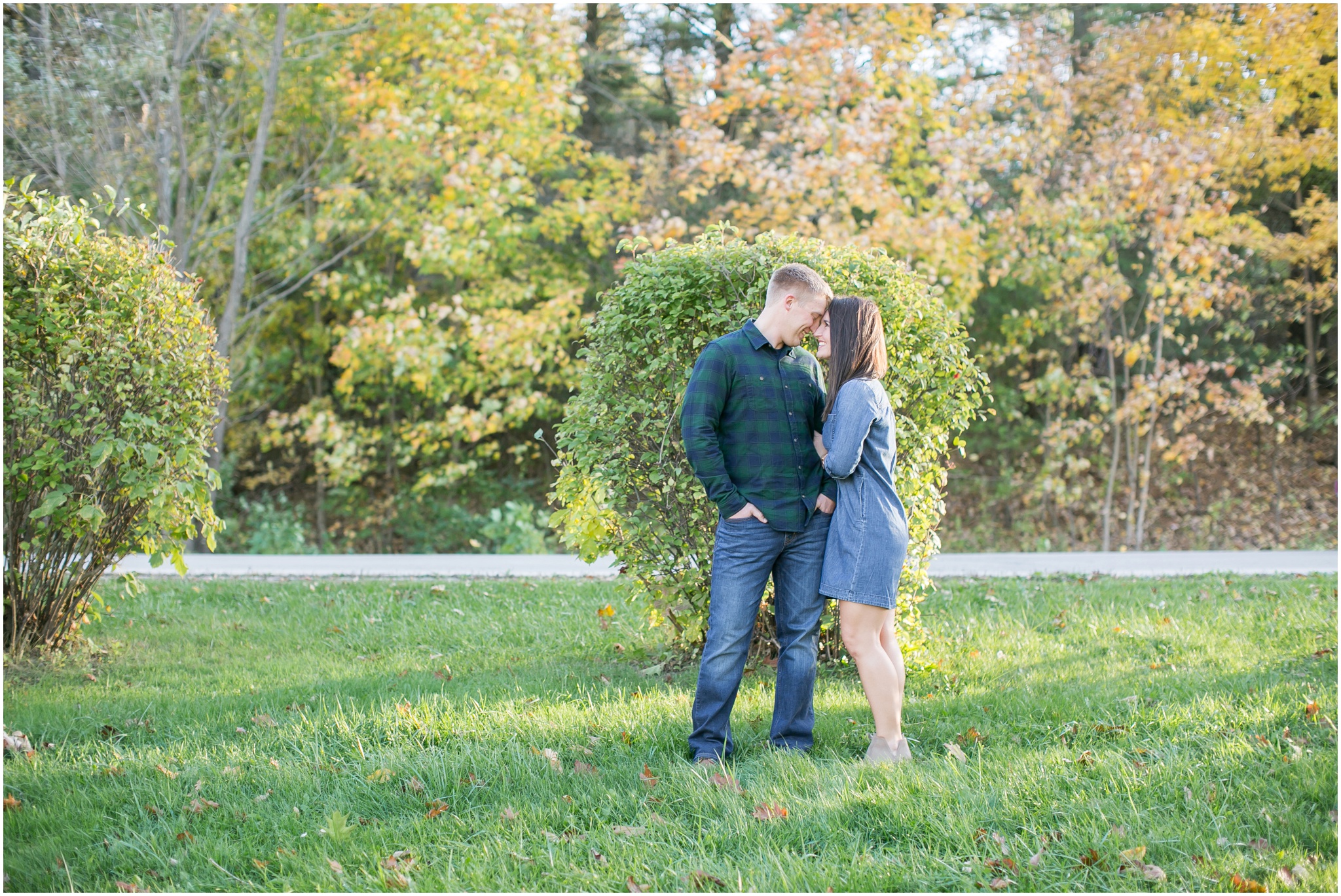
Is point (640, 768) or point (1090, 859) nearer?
point (1090, 859)

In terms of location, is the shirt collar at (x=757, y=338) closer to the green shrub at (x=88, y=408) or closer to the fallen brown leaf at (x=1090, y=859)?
the fallen brown leaf at (x=1090, y=859)

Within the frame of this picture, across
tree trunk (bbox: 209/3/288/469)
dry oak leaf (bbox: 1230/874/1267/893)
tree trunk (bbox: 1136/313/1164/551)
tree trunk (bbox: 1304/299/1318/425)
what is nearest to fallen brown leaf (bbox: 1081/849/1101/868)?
dry oak leaf (bbox: 1230/874/1267/893)

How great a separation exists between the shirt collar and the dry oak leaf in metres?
2.31

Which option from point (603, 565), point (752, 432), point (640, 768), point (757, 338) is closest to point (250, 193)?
point (603, 565)

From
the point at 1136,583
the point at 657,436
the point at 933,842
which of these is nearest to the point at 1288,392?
the point at 1136,583

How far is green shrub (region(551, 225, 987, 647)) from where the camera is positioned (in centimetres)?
477

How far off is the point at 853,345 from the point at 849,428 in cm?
34

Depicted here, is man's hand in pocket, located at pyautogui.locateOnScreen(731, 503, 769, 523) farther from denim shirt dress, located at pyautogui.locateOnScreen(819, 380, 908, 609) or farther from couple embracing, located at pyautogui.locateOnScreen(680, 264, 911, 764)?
denim shirt dress, located at pyautogui.locateOnScreen(819, 380, 908, 609)

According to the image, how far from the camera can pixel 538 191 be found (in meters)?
12.2

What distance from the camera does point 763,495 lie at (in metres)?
3.86

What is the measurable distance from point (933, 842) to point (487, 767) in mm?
1655

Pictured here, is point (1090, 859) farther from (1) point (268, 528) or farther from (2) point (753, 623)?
(1) point (268, 528)

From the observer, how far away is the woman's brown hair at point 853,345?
3.82 m

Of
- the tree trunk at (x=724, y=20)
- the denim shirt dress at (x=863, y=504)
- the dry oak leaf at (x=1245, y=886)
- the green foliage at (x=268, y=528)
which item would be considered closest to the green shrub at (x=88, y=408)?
the denim shirt dress at (x=863, y=504)
